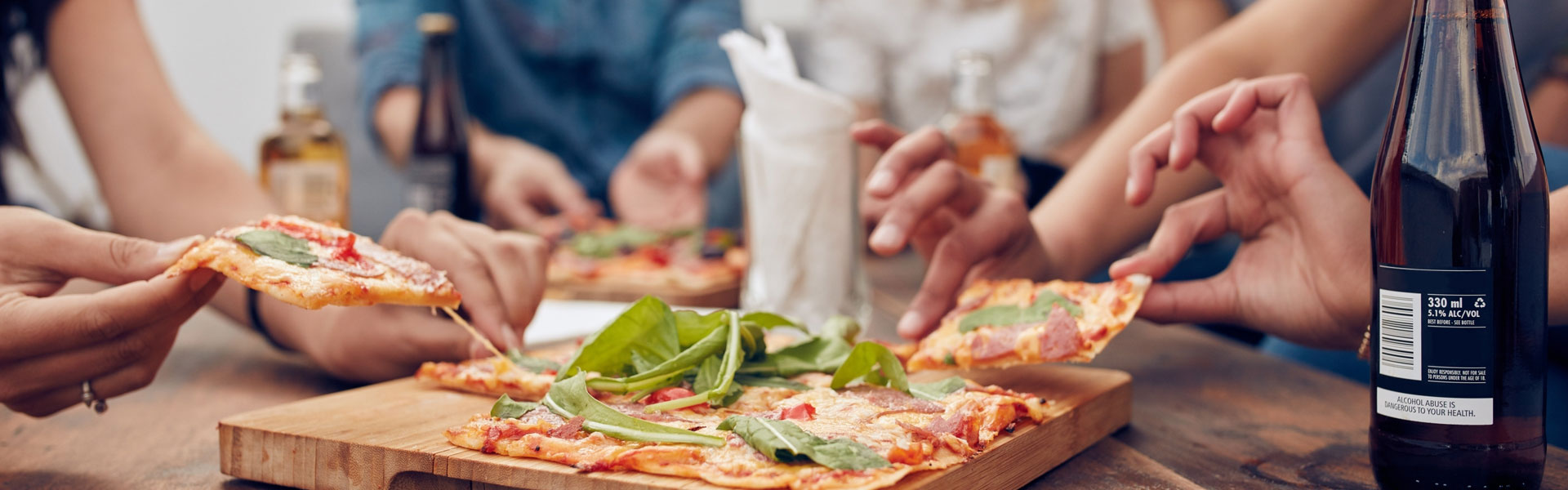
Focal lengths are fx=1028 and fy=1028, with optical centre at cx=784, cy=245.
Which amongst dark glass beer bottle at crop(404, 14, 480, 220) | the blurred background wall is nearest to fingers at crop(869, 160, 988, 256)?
dark glass beer bottle at crop(404, 14, 480, 220)

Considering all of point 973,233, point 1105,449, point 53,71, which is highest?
point 53,71

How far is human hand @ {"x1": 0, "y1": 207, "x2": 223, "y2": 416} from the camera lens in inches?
32.9

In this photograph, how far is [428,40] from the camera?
2414 mm

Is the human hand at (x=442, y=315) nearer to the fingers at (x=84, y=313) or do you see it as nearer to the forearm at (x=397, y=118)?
the fingers at (x=84, y=313)

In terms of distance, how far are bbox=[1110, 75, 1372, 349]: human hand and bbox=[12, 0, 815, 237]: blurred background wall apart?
2.80m

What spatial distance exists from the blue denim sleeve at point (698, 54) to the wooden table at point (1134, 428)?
6.98 ft

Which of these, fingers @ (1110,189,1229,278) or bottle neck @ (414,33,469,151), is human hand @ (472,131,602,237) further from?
fingers @ (1110,189,1229,278)

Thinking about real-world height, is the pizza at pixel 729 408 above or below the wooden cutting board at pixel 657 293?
above

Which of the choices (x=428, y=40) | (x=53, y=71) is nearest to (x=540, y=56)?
(x=428, y=40)

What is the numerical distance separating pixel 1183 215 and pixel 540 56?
281 cm

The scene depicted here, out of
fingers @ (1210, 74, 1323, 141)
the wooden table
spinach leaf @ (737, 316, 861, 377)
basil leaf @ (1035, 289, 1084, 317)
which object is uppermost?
fingers @ (1210, 74, 1323, 141)

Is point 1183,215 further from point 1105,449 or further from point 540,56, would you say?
point 540,56

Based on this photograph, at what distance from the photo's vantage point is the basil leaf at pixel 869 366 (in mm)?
884

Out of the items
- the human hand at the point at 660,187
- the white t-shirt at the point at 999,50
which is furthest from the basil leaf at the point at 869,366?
the white t-shirt at the point at 999,50
